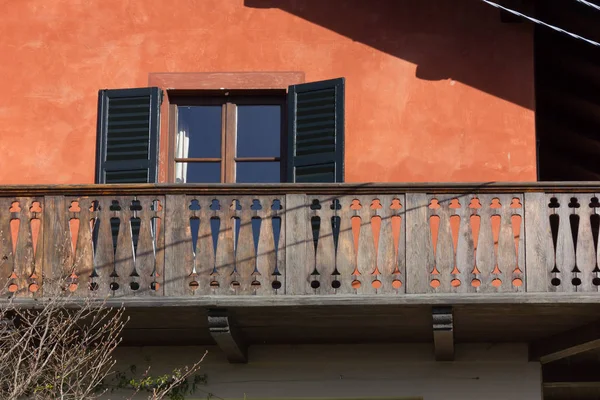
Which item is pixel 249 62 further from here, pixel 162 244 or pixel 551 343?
pixel 551 343

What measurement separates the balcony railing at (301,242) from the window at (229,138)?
64.2 inches

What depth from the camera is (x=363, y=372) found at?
52.6 ft

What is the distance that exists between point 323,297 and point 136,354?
228 centimetres

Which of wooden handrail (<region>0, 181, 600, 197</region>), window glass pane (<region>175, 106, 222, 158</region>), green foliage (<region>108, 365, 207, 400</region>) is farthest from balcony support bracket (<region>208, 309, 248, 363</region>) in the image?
window glass pane (<region>175, 106, 222, 158</region>)

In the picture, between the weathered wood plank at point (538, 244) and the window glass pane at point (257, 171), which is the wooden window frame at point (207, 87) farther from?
the weathered wood plank at point (538, 244)

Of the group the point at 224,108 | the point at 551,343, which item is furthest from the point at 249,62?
the point at 551,343

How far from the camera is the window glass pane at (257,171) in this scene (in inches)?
665

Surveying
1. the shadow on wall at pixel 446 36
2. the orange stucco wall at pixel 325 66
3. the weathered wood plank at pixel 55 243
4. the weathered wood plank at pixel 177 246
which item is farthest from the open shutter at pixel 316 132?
the weathered wood plank at pixel 55 243

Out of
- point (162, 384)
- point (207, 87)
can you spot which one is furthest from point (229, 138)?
point (162, 384)

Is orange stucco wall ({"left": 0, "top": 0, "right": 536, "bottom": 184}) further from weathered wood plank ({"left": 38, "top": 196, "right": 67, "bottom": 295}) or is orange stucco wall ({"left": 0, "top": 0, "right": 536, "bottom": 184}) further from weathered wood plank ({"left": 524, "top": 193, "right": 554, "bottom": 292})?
weathered wood plank ({"left": 38, "top": 196, "right": 67, "bottom": 295})

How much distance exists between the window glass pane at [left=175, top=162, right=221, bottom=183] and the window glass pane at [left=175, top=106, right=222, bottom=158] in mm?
95

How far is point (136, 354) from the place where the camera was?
16.2 meters

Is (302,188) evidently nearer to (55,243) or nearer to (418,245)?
(418,245)

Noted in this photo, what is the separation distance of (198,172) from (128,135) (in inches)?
31.5
